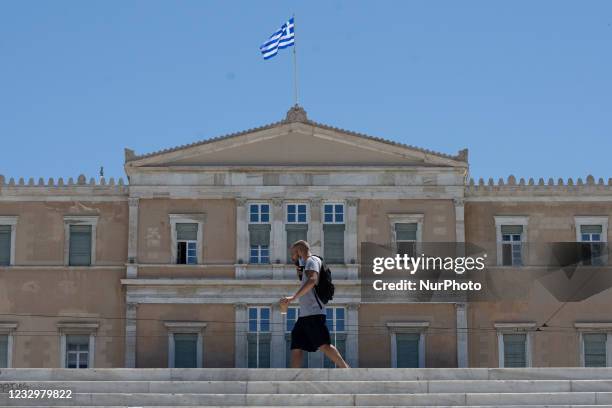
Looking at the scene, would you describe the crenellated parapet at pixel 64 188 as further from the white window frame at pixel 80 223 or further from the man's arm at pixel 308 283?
the man's arm at pixel 308 283

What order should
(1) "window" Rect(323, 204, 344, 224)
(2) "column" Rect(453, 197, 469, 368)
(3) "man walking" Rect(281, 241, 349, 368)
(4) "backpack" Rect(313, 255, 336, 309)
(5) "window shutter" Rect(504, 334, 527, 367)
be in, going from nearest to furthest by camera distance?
(3) "man walking" Rect(281, 241, 349, 368) → (4) "backpack" Rect(313, 255, 336, 309) → (2) "column" Rect(453, 197, 469, 368) → (5) "window shutter" Rect(504, 334, 527, 367) → (1) "window" Rect(323, 204, 344, 224)

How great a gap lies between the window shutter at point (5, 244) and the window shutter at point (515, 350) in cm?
1393

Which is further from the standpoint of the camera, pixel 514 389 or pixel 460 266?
pixel 460 266

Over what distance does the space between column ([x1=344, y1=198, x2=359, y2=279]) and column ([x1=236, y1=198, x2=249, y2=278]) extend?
2.73 m

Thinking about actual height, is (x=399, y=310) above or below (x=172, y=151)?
below

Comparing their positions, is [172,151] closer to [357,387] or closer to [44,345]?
[44,345]

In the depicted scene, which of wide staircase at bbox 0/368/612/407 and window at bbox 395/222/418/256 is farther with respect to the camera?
window at bbox 395/222/418/256

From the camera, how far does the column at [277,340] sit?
37250mm

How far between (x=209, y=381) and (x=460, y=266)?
2068cm

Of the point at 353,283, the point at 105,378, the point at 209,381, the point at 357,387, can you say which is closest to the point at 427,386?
the point at 357,387

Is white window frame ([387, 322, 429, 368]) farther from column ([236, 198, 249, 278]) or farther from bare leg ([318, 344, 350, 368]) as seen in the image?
bare leg ([318, 344, 350, 368])

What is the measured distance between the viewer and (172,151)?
38.1 m

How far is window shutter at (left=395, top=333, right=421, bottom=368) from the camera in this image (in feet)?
123

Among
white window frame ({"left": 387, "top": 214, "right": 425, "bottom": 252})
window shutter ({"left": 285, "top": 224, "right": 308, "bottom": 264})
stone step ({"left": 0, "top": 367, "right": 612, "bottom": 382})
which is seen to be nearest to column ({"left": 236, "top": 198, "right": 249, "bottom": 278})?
window shutter ({"left": 285, "top": 224, "right": 308, "bottom": 264})
